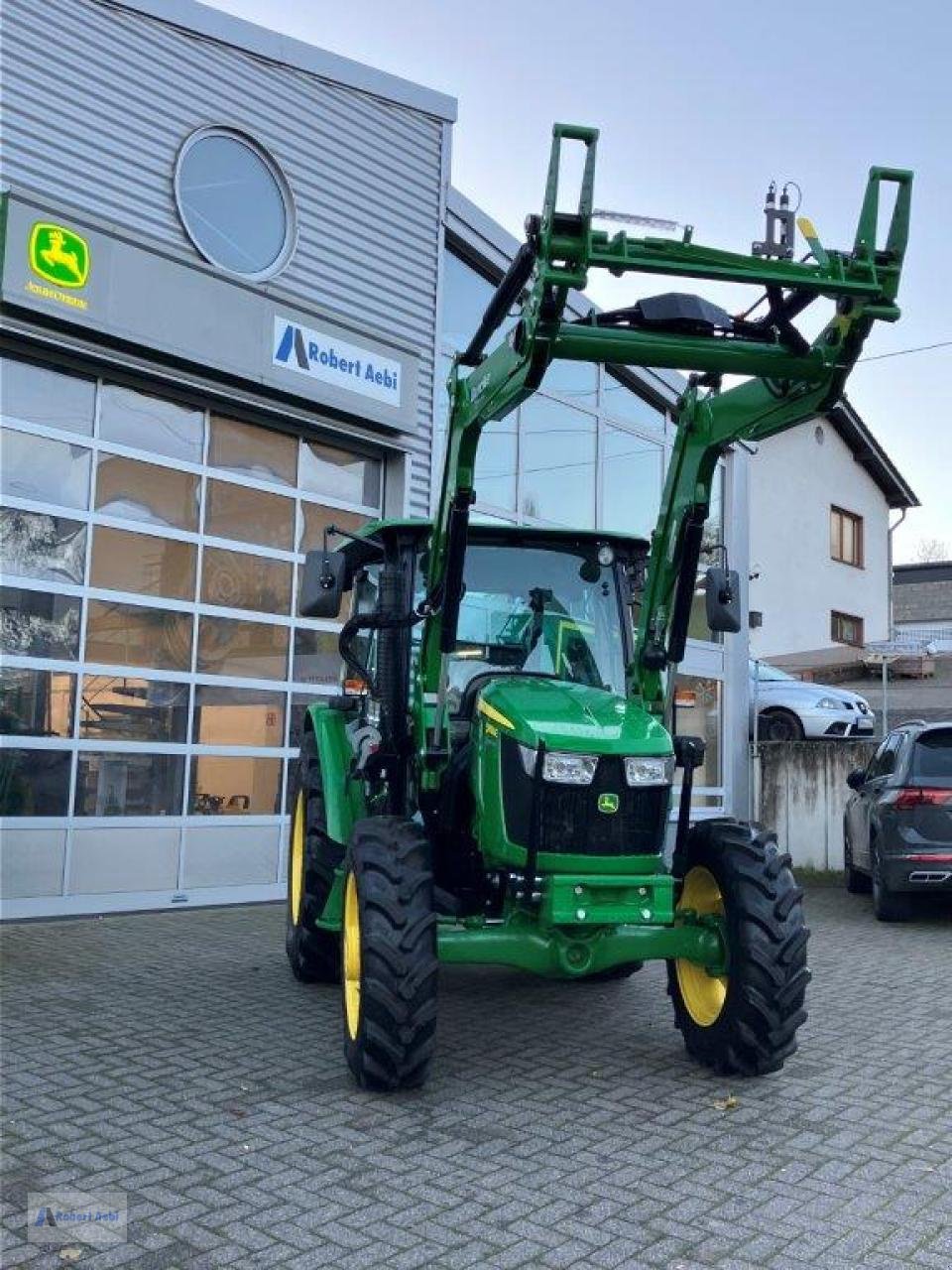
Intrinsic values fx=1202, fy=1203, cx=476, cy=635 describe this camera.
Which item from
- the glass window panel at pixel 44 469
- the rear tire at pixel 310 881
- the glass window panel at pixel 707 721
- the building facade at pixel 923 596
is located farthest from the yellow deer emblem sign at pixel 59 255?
the building facade at pixel 923 596

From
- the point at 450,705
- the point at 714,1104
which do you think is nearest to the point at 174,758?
the point at 450,705

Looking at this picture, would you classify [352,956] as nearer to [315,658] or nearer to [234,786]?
[234,786]

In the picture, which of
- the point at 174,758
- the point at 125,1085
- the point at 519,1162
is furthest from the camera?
the point at 174,758

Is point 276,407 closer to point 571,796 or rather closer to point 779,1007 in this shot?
point 571,796

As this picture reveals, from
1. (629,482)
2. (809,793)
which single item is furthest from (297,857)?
(629,482)

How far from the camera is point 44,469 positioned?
8852mm

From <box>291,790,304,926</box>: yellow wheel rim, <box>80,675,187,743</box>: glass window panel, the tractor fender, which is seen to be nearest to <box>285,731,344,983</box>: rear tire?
<box>291,790,304,926</box>: yellow wheel rim

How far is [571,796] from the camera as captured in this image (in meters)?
4.82

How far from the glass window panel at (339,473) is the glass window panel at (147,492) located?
125 cm

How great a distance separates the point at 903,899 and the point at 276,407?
6.66 meters

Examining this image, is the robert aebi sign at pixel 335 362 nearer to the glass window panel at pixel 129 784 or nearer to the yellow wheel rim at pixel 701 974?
the glass window panel at pixel 129 784

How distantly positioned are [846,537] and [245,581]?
24.3m

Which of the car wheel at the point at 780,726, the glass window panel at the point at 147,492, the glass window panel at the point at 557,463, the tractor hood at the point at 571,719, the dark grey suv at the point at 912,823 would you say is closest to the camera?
the tractor hood at the point at 571,719

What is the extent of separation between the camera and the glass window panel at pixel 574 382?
1389 centimetres
